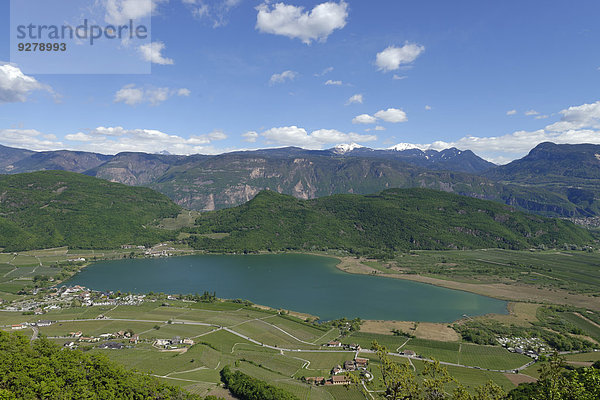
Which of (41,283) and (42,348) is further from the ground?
(42,348)

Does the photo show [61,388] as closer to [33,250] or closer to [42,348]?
[42,348]

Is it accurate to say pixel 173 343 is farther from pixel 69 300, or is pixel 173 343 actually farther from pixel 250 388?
pixel 69 300

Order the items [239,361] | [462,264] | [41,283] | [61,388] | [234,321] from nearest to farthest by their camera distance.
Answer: [61,388] < [239,361] < [234,321] < [41,283] < [462,264]

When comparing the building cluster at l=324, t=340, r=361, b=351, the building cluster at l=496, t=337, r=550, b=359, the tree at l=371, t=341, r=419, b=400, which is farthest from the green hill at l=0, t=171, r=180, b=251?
the tree at l=371, t=341, r=419, b=400

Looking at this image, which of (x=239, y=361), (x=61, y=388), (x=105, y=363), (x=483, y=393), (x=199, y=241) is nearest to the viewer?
(x=483, y=393)

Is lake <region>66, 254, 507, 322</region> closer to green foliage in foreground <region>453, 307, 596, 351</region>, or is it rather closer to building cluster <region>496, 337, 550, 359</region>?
green foliage in foreground <region>453, 307, 596, 351</region>

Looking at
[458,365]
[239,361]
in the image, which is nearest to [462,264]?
[458,365]

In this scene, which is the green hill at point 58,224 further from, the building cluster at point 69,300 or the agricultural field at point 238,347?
the agricultural field at point 238,347
